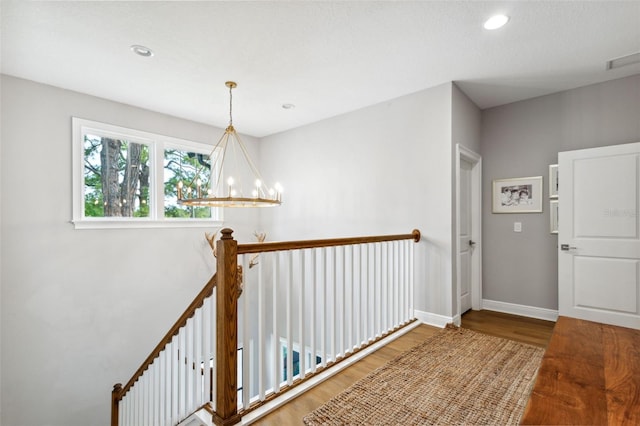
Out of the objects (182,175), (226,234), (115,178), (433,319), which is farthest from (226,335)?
(182,175)

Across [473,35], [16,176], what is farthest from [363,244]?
[16,176]

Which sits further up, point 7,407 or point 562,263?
point 562,263

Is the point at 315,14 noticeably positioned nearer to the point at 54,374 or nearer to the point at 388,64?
the point at 388,64

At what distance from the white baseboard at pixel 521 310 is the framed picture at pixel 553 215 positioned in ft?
3.09

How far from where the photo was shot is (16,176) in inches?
120

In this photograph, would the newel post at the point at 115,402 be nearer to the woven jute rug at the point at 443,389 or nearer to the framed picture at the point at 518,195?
the woven jute rug at the point at 443,389

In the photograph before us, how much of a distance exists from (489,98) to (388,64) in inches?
63.9

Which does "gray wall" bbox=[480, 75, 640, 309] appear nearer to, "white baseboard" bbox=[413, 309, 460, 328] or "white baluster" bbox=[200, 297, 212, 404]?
"white baseboard" bbox=[413, 309, 460, 328]

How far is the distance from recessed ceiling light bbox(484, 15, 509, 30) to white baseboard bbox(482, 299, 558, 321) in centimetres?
312

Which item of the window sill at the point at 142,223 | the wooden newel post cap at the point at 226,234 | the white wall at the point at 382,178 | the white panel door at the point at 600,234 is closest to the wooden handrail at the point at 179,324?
the wooden newel post cap at the point at 226,234

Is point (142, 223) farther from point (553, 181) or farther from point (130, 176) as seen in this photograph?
point (553, 181)

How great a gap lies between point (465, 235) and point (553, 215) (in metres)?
0.95

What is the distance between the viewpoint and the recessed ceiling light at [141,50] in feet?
8.34

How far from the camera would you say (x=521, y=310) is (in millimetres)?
3674
